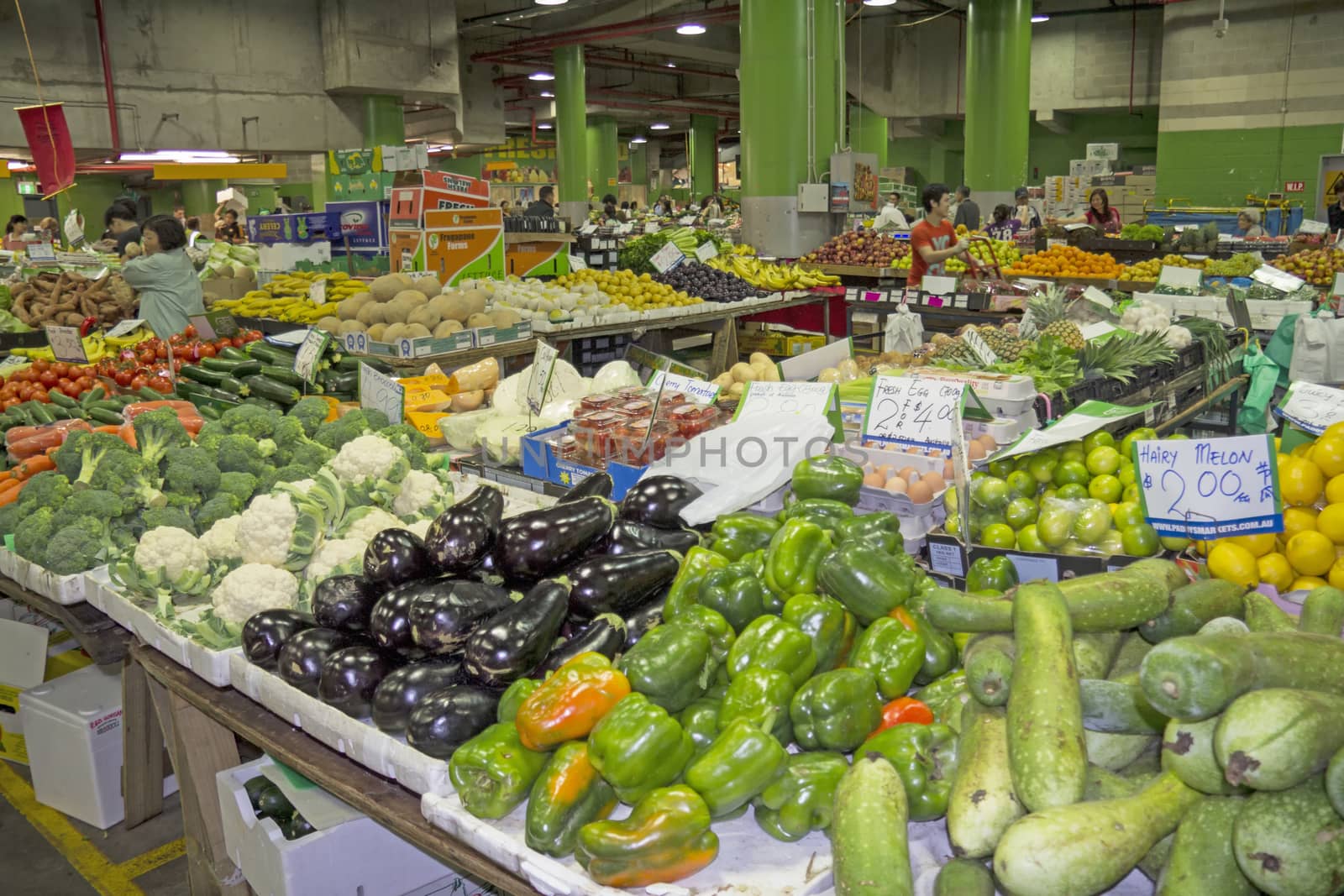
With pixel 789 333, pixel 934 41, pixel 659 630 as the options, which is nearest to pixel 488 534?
pixel 659 630

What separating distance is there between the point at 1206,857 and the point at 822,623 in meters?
0.72

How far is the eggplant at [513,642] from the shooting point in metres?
1.83

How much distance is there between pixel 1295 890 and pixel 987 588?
3.11 ft

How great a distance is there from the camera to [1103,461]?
254cm

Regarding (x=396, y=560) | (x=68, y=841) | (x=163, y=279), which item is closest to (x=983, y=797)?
(x=396, y=560)

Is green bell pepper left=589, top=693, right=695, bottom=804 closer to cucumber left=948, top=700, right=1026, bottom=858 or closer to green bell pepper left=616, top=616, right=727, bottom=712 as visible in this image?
green bell pepper left=616, top=616, right=727, bottom=712

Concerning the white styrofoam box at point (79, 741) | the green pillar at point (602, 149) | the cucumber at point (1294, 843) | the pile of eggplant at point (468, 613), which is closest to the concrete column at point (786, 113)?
the white styrofoam box at point (79, 741)

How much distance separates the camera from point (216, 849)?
2.64 metres

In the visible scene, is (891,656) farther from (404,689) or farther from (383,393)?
(383,393)

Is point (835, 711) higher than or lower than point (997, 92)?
lower

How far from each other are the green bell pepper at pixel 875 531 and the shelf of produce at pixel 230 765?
3.10ft

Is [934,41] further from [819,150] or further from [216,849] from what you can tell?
[216,849]

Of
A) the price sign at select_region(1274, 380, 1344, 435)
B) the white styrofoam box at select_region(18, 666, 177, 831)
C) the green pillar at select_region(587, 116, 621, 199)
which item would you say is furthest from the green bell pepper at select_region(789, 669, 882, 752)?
the green pillar at select_region(587, 116, 621, 199)

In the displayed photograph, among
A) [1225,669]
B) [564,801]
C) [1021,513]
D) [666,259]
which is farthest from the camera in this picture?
[666,259]
